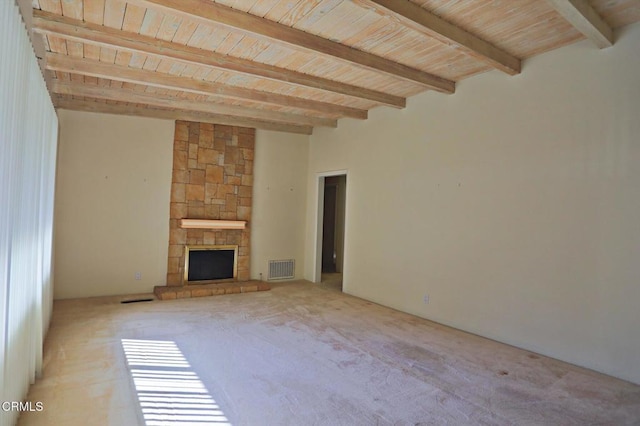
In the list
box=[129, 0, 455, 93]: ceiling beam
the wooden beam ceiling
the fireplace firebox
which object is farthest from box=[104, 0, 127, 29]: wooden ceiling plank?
the fireplace firebox

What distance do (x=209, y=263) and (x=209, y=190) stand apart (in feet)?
4.16

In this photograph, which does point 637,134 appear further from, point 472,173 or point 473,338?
point 473,338

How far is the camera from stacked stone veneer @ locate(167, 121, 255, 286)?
6027 millimetres

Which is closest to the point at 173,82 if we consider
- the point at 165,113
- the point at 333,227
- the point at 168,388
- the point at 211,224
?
the point at 165,113

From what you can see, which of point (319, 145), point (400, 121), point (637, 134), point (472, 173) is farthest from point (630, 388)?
point (319, 145)

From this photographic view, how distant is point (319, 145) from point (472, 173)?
3.39 meters

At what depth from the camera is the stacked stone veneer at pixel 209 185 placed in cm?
603

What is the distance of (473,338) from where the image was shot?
3.98 meters

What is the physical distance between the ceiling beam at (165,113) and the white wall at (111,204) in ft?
0.36

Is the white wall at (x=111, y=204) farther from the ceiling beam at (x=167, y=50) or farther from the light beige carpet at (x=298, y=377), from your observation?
the ceiling beam at (x=167, y=50)

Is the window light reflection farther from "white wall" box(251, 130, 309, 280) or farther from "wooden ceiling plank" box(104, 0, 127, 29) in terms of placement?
"white wall" box(251, 130, 309, 280)

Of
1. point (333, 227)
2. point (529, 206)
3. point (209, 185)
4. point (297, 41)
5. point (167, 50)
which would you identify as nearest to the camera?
point (297, 41)

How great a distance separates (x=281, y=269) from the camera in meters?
7.00

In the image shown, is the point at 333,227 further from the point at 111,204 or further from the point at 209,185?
the point at 111,204
